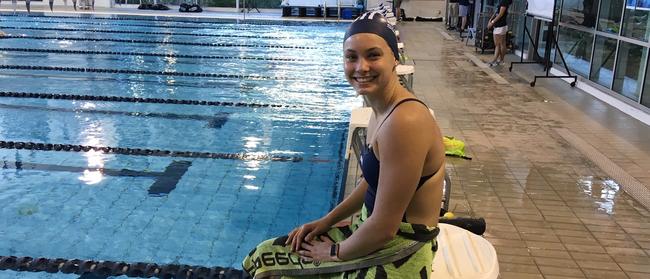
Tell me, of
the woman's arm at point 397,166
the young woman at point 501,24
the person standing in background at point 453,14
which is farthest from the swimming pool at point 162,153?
the person standing in background at point 453,14

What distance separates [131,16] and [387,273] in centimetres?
1903

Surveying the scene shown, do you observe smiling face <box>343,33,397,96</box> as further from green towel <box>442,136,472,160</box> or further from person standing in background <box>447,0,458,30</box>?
person standing in background <box>447,0,458,30</box>

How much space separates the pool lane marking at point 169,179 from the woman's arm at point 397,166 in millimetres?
2939

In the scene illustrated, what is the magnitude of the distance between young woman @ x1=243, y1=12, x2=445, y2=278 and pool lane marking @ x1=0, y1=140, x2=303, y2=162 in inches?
128

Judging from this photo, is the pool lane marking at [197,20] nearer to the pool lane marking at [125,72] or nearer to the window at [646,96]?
the pool lane marking at [125,72]

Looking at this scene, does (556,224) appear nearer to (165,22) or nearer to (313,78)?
(313,78)

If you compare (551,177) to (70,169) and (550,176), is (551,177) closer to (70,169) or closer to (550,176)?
(550,176)

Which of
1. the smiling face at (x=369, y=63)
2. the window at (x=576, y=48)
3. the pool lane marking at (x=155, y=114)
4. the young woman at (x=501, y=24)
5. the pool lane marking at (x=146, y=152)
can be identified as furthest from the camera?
the young woman at (x=501, y=24)

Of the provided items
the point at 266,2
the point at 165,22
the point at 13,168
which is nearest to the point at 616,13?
the point at 13,168

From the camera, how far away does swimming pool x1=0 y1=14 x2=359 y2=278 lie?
136 inches

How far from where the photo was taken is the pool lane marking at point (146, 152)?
4.88 m

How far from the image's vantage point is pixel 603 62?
702cm

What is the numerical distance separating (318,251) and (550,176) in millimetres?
2742

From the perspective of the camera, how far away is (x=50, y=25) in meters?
15.4
